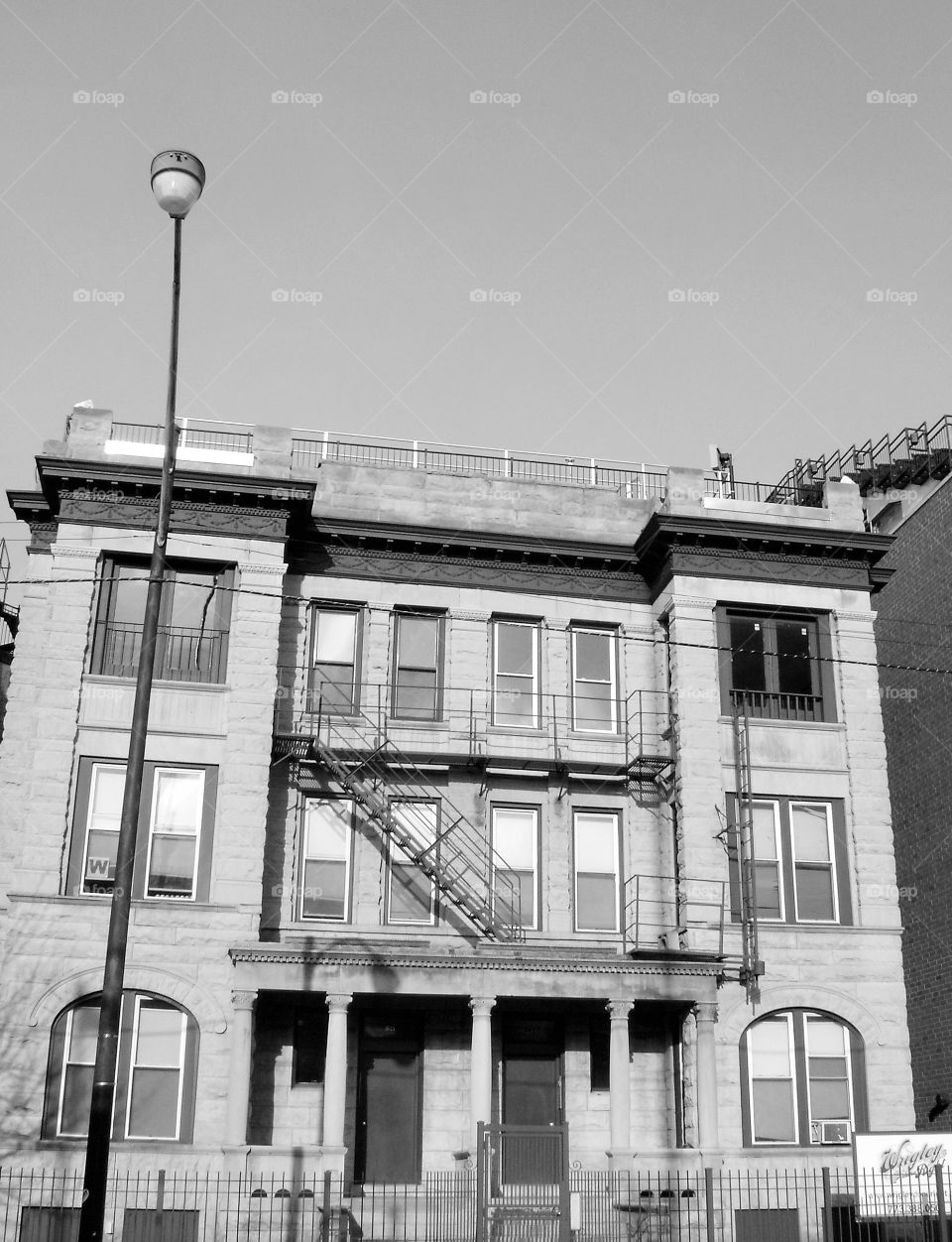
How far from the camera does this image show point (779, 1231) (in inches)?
973

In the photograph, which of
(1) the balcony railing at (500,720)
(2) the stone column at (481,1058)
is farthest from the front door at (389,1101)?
(1) the balcony railing at (500,720)

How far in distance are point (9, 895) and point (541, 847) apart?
1005 cm

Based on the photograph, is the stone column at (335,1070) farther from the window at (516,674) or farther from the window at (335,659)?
the window at (516,674)

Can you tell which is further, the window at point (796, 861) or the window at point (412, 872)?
the window at point (796, 861)

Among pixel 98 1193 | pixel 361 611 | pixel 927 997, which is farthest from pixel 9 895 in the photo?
pixel 927 997

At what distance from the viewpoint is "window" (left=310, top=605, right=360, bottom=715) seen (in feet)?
93.0

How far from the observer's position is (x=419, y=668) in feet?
95.0

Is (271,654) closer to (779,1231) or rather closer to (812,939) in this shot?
(812,939)

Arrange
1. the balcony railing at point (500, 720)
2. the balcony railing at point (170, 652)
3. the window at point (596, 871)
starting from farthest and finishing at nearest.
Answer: the balcony railing at point (500, 720) < the window at point (596, 871) < the balcony railing at point (170, 652)

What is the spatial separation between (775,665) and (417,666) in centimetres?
743

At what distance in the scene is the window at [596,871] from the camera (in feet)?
91.7

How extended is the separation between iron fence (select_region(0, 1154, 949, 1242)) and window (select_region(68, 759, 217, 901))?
16.0 feet

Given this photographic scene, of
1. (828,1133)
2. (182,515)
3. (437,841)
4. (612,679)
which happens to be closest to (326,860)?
(437,841)

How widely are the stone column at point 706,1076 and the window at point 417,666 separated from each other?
775cm
